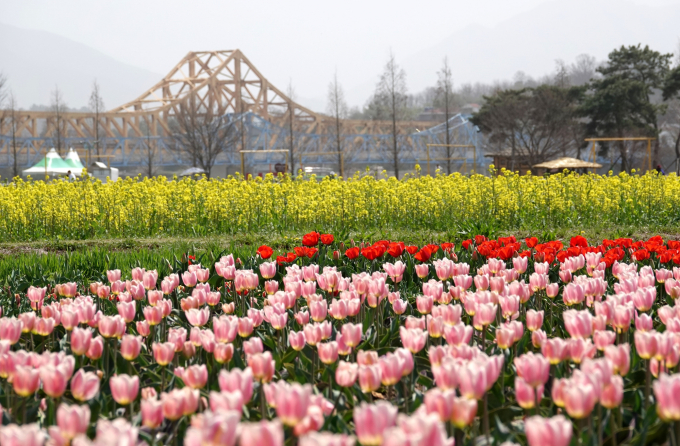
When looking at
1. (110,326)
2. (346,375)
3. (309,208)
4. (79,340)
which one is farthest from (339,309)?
(309,208)

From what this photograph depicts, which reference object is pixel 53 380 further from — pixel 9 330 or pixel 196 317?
pixel 196 317

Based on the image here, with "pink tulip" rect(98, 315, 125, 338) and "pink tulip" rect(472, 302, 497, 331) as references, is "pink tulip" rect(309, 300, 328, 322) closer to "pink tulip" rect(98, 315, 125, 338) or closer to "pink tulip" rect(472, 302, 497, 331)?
"pink tulip" rect(472, 302, 497, 331)

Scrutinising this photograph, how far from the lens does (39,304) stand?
340 centimetres

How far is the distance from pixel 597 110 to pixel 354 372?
39.0 m

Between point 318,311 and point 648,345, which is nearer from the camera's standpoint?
point 648,345

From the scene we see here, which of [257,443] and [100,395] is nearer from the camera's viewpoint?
[257,443]

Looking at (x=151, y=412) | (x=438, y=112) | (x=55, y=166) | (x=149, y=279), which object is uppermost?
(x=438, y=112)

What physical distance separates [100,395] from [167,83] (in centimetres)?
10046


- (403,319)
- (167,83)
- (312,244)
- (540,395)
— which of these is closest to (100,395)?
(540,395)

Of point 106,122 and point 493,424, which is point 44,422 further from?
point 106,122

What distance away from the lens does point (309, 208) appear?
10320 millimetres

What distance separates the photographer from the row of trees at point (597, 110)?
1446 inches

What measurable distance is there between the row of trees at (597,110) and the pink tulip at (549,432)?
3568 cm

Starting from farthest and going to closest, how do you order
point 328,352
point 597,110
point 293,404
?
point 597,110, point 328,352, point 293,404
